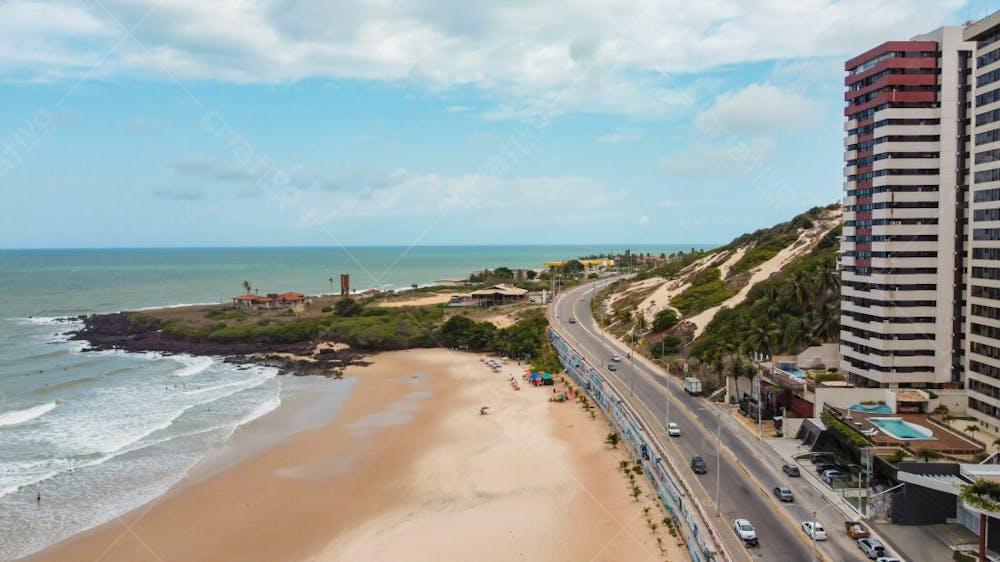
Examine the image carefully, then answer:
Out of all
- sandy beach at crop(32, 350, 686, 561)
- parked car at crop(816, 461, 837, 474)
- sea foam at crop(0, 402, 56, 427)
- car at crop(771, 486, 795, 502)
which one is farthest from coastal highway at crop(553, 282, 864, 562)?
sea foam at crop(0, 402, 56, 427)

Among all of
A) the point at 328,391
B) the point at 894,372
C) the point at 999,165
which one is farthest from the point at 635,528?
the point at 328,391

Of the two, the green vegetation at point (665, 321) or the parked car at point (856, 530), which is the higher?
the green vegetation at point (665, 321)

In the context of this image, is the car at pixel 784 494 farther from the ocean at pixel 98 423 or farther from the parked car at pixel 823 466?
the ocean at pixel 98 423

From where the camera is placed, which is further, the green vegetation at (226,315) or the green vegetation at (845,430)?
the green vegetation at (226,315)

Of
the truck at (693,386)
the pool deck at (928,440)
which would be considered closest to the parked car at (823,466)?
the pool deck at (928,440)

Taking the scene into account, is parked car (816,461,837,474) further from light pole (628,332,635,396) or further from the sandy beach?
light pole (628,332,635,396)

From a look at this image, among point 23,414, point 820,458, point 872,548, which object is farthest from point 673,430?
point 23,414
